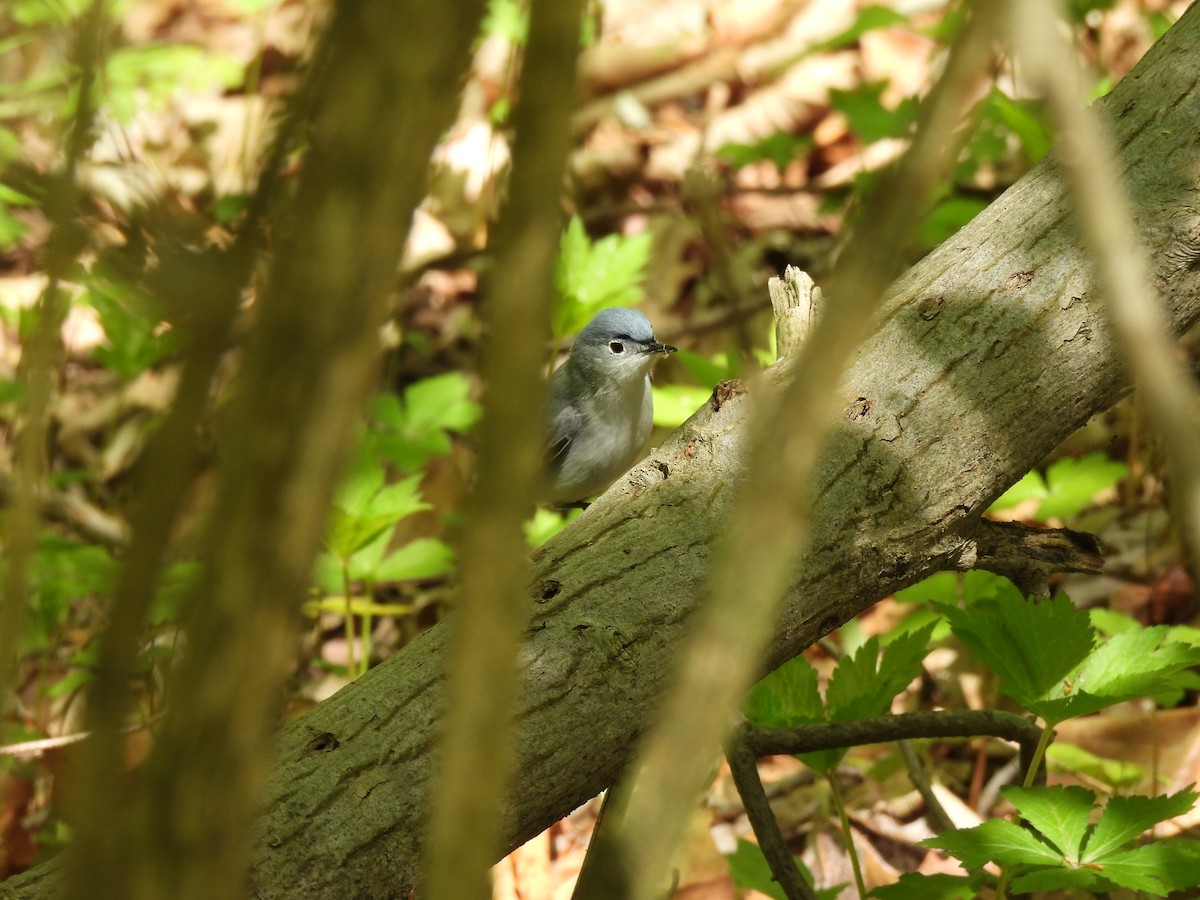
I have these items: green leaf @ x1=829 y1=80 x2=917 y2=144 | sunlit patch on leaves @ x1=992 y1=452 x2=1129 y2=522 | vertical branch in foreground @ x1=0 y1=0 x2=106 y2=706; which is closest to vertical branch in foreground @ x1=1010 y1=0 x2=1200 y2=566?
vertical branch in foreground @ x1=0 y1=0 x2=106 y2=706

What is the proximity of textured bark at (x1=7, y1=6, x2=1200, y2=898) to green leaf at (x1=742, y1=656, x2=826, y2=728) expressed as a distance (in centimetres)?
22

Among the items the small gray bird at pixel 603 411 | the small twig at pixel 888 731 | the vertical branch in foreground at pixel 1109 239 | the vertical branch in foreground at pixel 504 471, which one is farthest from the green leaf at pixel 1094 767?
the vertical branch in foreground at pixel 504 471

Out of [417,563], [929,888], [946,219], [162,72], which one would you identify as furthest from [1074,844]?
[162,72]

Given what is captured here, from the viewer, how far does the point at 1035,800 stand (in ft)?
6.41

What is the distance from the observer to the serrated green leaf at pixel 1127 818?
1911 millimetres

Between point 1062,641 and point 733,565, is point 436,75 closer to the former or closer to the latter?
A: point 733,565

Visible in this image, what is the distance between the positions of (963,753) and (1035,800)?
186 centimetres

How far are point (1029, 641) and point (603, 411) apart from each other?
2243 millimetres

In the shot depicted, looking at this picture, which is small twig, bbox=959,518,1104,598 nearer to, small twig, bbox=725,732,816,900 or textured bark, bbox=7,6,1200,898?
textured bark, bbox=7,6,1200,898

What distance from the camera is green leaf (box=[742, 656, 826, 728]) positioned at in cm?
224

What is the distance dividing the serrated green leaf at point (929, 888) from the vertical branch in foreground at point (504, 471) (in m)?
1.47

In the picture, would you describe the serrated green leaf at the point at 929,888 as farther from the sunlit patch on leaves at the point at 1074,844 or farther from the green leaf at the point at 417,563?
the green leaf at the point at 417,563

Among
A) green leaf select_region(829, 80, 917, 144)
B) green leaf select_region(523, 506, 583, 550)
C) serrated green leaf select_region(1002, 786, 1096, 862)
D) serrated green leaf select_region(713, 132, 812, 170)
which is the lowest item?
serrated green leaf select_region(1002, 786, 1096, 862)

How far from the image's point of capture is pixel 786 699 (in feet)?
7.45
